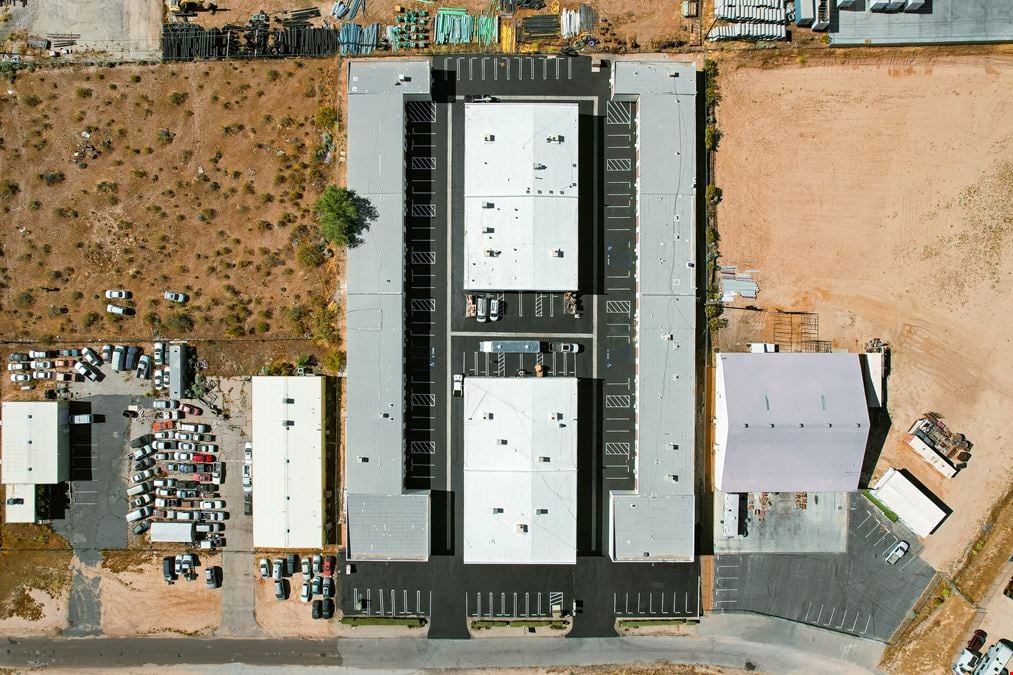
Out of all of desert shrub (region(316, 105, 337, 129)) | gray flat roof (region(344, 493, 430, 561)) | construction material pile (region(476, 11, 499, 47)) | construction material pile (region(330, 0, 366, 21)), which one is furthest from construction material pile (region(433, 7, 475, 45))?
gray flat roof (region(344, 493, 430, 561))

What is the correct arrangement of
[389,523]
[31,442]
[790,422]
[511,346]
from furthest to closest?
1. [511,346]
2. [31,442]
3. [389,523]
4. [790,422]

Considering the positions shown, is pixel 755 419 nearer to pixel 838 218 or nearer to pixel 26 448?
pixel 838 218

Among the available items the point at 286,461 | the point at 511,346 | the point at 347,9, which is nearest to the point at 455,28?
the point at 347,9

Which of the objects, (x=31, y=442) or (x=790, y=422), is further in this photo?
(x=31, y=442)

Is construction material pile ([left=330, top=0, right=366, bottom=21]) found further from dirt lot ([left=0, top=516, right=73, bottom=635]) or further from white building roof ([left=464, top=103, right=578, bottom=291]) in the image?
dirt lot ([left=0, top=516, right=73, bottom=635])

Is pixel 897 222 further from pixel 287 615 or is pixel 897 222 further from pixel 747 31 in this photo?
pixel 287 615
